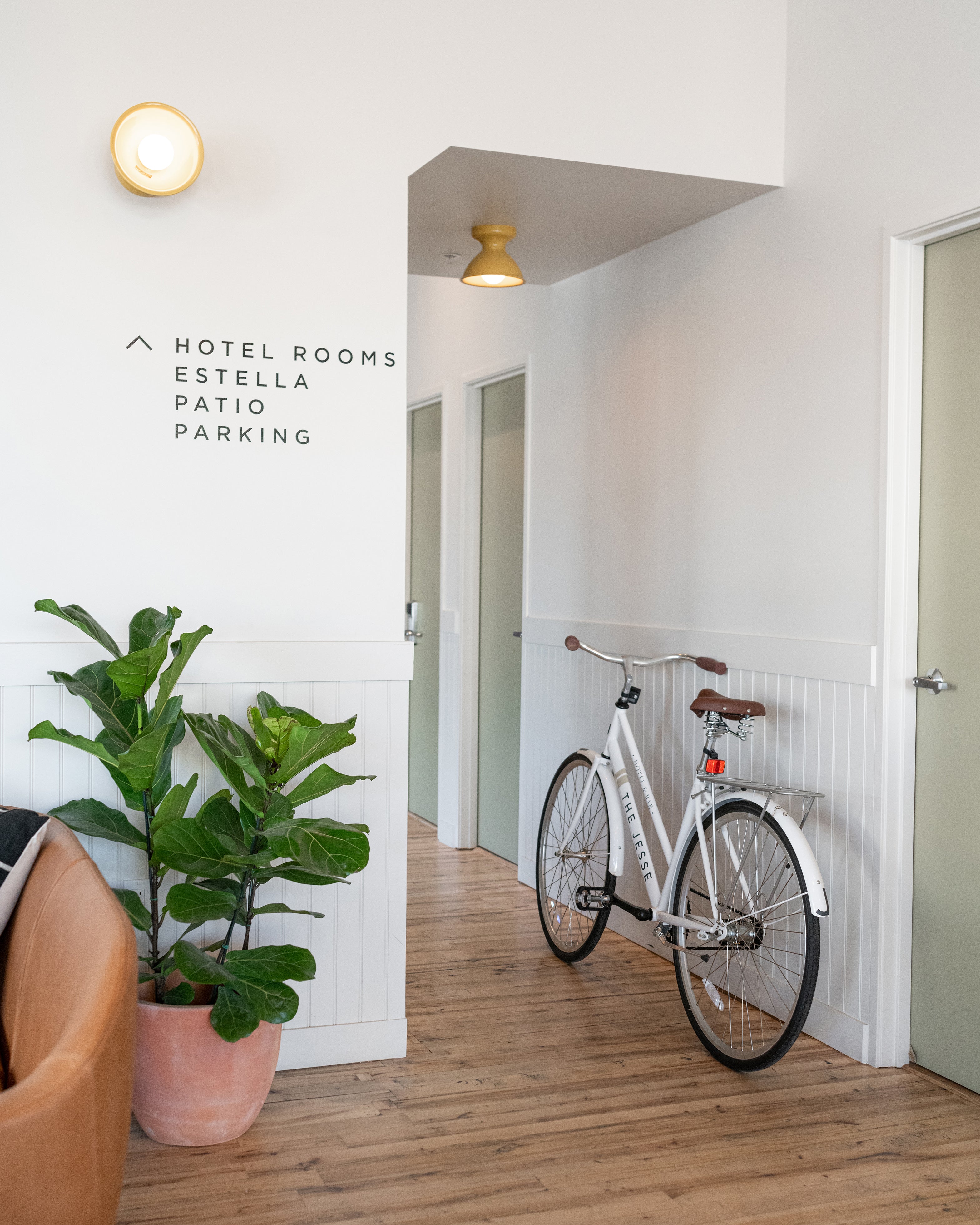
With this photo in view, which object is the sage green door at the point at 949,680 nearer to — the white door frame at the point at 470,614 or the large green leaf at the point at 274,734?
the large green leaf at the point at 274,734

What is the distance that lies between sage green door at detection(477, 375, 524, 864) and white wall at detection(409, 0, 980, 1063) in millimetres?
516

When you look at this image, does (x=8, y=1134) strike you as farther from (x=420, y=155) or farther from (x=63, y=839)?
(x=420, y=155)

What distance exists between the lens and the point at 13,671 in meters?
2.62

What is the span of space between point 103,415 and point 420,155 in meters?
0.99

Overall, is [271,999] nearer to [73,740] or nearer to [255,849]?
[255,849]

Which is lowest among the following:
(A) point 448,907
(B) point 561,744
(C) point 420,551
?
(A) point 448,907

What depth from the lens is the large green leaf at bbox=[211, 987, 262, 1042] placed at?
233 centimetres

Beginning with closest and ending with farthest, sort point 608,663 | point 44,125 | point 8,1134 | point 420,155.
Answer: point 8,1134 → point 44,125 → point 420,155 → point 608,663

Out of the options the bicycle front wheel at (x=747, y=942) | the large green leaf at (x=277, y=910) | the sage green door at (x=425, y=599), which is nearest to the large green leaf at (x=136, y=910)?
the large green leaf at (x=277, y=910)

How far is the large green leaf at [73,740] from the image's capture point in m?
2.36

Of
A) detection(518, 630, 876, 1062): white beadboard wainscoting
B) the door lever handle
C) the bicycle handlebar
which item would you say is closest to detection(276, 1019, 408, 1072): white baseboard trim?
detection(518, 630, 876, 1062): white beadboard wainscoting

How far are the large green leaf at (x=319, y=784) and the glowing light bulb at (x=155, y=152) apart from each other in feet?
4.39

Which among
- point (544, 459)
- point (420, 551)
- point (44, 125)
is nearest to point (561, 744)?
point (544, 459)

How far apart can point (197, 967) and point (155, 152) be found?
1.71 meters
